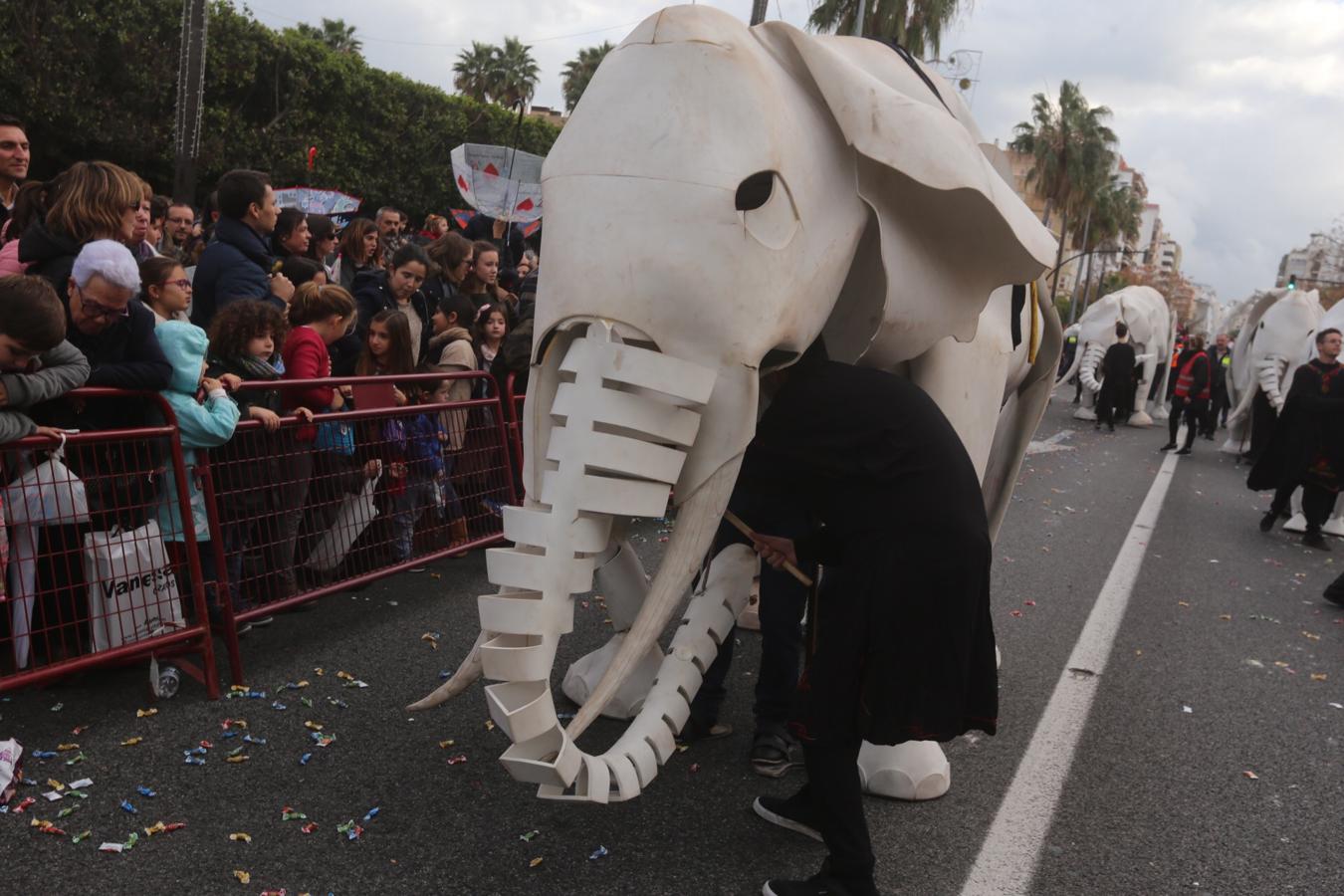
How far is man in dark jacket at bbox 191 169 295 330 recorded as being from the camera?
5402mm

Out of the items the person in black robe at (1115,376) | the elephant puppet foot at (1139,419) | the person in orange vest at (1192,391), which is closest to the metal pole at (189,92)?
the person in orange vest at (1192,391)

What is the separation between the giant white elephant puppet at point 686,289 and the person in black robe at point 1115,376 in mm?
16836

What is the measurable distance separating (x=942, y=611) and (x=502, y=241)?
323 inches

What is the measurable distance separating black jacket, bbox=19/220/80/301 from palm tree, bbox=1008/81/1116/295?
2254 inches

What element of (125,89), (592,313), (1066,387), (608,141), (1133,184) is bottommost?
(1066,387)

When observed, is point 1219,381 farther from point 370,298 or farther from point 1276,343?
point 370,298

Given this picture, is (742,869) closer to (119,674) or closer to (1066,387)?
(119,674)

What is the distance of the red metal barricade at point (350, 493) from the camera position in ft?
14.0

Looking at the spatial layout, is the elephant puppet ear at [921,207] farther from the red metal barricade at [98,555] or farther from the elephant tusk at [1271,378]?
the elephant tusk at [1271,378]

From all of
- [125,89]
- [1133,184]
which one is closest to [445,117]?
[125,89]

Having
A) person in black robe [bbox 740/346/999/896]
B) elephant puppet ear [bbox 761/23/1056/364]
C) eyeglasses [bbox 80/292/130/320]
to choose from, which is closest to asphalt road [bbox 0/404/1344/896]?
person in black robe [bbox 740/346/999/896]

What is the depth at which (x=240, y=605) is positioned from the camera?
4.37 meters

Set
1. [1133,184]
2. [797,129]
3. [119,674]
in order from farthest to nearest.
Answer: [1133,184] < [119,674] < [797,129]

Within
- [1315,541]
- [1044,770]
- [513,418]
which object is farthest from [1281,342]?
[1044,770]
